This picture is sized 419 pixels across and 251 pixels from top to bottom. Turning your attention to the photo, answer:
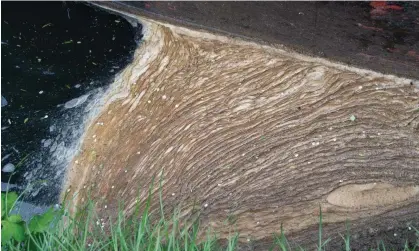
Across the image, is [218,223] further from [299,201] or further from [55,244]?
[55,244]

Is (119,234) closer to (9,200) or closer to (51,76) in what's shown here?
(9,200)

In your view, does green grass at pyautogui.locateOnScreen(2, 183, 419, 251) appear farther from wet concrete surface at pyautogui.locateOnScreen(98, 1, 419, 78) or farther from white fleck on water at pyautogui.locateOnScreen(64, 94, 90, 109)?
wet concrete surface at pyautogui.locateOnScreen(98, 1, 419, 78)

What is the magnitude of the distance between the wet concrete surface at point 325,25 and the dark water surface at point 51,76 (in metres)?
0.32

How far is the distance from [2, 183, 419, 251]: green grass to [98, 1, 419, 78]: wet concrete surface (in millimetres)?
556

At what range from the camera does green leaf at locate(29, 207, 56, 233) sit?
228cm

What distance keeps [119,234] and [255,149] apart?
0.59 meters

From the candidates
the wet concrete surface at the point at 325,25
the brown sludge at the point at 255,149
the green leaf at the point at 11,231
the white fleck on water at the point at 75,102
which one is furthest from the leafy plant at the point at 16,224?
the wet concrete surface at the point at 325,25

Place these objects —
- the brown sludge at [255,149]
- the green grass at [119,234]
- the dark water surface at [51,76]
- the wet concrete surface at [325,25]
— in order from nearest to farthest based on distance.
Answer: the wet concrete surface at [325,25], the green grass at [119,234], the brown sludge at [255,149], the dark water surface at [51,76]

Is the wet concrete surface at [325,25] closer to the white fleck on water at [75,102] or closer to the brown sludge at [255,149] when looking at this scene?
the brown sludge at [255,149]

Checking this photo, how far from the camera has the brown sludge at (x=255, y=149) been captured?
8.05 feet

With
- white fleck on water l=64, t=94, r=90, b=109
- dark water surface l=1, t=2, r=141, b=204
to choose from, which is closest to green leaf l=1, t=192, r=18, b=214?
dark water surface l=1, t=2, r=141, b=204

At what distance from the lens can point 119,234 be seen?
223cm

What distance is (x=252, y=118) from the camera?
2504mm

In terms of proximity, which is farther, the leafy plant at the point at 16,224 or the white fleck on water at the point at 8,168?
the white fleck on water at the point at 8,168
